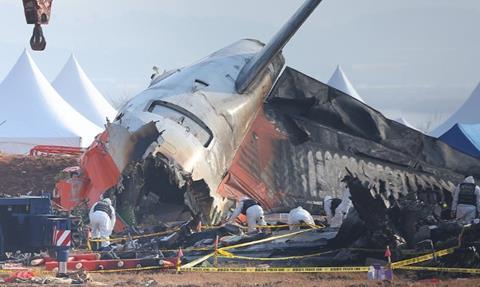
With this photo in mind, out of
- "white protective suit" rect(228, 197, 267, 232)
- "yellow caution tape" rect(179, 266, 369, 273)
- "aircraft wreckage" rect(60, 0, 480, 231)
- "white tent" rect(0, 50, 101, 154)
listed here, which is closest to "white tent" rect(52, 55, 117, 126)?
"white tent" rect(0, 50, 101, 154)

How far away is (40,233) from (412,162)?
14414mm

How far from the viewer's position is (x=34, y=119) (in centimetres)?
4103

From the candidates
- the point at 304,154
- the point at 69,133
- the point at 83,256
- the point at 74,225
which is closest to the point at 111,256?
the point at 83,256

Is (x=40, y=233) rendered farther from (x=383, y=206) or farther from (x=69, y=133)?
(x=69, y=133)

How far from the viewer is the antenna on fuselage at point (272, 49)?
97.3 ft

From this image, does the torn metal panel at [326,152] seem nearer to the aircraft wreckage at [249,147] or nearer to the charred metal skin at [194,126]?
the aircraft wreckage at [249,147]

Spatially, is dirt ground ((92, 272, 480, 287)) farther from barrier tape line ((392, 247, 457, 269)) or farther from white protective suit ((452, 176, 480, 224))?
white protective suit ((452, 176, 480, 224))

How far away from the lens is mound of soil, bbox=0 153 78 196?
34.0 metres

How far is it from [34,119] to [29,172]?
6123mm

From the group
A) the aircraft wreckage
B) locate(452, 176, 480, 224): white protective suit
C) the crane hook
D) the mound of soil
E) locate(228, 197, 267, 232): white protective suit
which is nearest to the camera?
the crane hook

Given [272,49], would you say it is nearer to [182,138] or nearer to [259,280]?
[182,138]

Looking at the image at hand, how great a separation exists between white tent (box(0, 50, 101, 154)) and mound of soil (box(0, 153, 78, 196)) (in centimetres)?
389

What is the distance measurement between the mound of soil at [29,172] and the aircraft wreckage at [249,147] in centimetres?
642

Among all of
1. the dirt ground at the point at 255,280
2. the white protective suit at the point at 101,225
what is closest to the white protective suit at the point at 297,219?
the white protective suit at the point at 101,225
